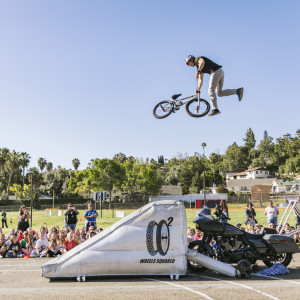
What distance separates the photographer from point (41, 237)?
13422 millimetres

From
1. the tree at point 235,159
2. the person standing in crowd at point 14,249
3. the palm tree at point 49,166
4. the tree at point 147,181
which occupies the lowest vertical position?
the person standing in crowd at point 14,249

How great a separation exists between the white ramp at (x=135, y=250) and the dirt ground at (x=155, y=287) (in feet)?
0.88

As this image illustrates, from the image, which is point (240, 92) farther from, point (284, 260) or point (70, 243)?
point (70, 243)

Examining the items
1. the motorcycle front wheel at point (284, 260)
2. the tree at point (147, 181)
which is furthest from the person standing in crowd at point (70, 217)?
the tree at point (147, 181)

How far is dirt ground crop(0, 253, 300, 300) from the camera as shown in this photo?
714 centimetres

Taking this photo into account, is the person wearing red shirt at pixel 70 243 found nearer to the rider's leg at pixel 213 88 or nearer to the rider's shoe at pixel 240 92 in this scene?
the rider's leg at pixel 213 88

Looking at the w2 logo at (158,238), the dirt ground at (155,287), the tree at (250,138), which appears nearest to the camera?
the dirt ground at (155,287)

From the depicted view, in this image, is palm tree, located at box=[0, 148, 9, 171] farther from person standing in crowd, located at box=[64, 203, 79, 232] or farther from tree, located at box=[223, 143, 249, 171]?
tree, located at box=[223, 143, 249, 171]

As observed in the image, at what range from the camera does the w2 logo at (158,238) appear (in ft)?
29.1

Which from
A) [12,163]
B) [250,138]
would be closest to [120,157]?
[12,163]

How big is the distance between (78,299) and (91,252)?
69.6 inches

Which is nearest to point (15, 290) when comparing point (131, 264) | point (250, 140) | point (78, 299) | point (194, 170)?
point (78, 299)

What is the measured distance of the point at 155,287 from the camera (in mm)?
7871

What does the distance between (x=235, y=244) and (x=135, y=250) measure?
9.21 feet
